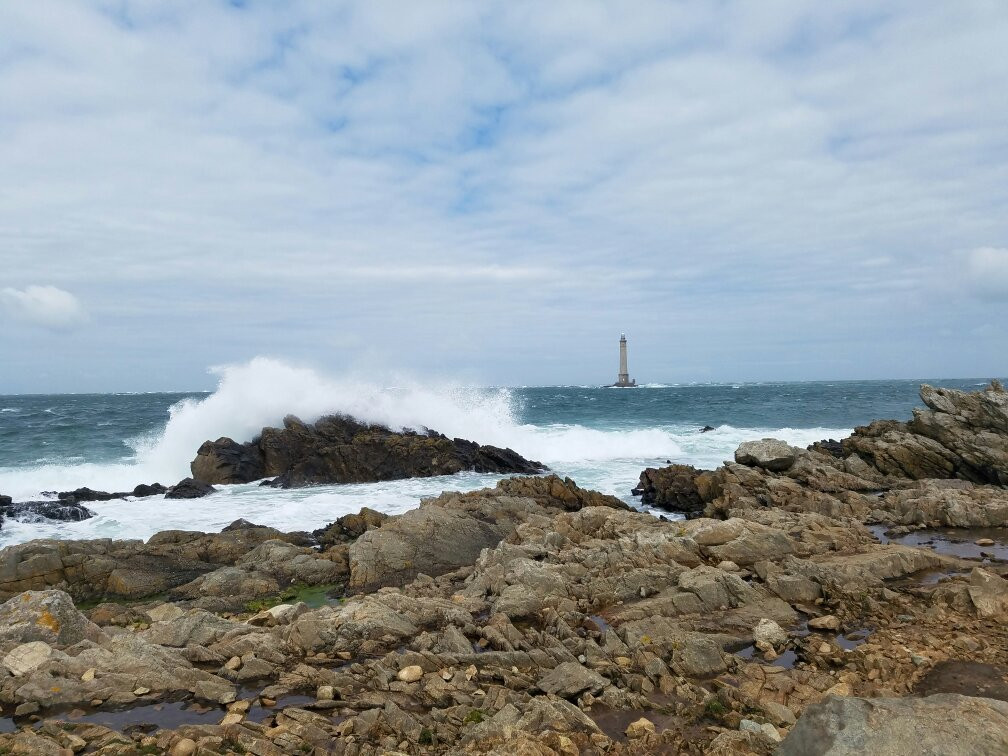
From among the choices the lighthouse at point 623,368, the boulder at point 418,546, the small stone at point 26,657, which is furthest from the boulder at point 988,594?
the lighthouse at point 623,368

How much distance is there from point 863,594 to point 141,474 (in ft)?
98.5

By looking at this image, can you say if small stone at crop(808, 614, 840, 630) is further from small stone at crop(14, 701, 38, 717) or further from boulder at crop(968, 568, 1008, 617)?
small stone at crop(14, 701, 38, 717)

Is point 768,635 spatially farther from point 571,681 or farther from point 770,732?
point 571,681

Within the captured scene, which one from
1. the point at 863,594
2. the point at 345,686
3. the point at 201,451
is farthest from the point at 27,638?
the point at 201,451

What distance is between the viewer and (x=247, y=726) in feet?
20.3

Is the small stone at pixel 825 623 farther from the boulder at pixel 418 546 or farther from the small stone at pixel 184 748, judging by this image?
the small stone at pixel 184 748

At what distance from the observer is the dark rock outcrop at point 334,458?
86.2 feet

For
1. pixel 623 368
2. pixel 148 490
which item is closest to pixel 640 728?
pixel 148 490

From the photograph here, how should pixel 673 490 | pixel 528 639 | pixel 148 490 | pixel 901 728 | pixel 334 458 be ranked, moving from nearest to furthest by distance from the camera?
1. pixel 901 728
2. pixel 528 639
3. pixel 673 490
4. pixel 148 490
5. pixel 334 458

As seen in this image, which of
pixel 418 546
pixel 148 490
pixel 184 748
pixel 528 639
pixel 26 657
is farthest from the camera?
pixel 148 490

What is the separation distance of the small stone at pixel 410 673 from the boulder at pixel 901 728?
416 cm

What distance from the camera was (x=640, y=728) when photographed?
239 inches

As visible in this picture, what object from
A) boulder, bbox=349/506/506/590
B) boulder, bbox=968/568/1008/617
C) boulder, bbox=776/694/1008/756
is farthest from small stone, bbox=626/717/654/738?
boulder, bbox=349/506/506/590

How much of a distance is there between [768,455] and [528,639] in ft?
49.4
